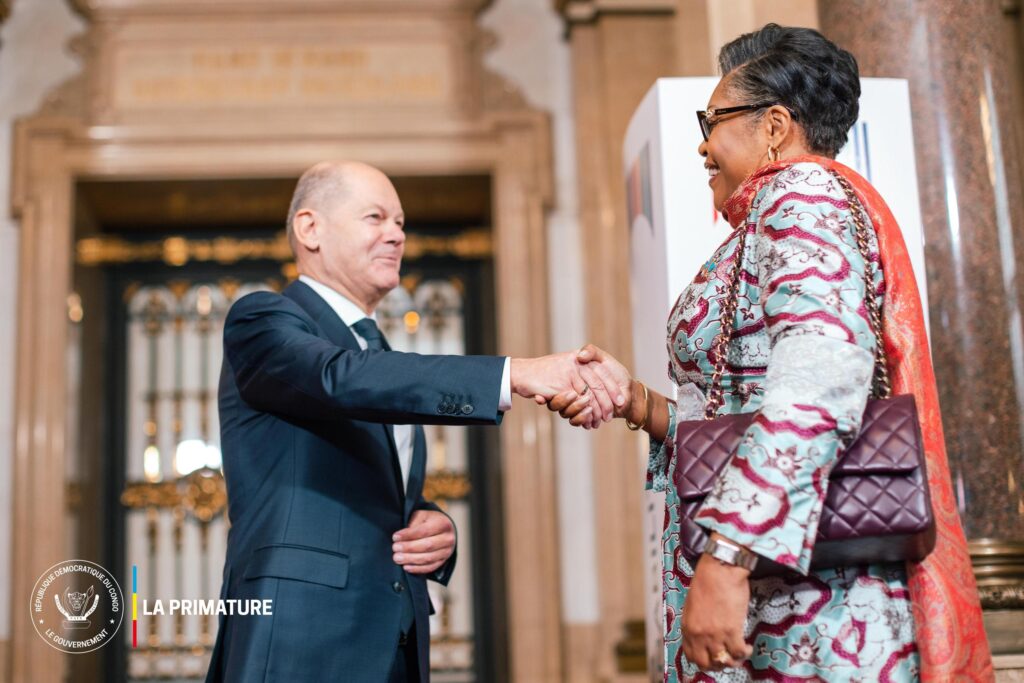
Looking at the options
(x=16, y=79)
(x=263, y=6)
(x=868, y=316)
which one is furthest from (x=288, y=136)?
(x=868, y=316)

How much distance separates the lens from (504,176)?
20.5 feet

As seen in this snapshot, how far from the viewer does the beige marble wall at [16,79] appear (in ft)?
19.5

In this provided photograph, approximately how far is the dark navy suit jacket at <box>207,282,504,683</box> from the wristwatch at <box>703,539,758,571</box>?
687mm

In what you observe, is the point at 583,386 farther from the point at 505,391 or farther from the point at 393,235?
the point at 393,235

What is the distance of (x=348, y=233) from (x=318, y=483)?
67 centimetres

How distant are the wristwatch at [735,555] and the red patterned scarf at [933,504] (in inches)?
12.5

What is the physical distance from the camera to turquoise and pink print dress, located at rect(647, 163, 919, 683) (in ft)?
5.62

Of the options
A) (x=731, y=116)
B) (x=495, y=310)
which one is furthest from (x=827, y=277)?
(x=495, y=310)

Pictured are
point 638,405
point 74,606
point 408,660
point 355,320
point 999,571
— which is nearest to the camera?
point 638,405

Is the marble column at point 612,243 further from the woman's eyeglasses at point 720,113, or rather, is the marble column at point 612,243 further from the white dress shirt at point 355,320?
the woman's eyeglasses at point 720,113

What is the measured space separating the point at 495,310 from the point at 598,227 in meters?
0.83

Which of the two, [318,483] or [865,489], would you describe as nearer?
[865,489]

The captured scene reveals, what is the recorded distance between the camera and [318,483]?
248cm

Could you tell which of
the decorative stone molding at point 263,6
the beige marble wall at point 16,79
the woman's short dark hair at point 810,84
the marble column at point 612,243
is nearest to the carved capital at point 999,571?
the woman's short dark hair at point 810,84
